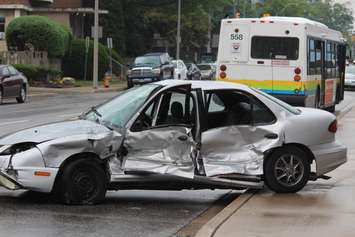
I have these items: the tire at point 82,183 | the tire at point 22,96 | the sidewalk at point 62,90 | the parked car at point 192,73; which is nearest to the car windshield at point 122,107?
the tire at point 82,183

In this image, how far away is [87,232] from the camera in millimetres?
7199

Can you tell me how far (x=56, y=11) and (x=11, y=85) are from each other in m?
27.0

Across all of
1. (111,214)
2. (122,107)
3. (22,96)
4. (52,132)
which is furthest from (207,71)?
(111,214)

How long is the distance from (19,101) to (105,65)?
19.8m

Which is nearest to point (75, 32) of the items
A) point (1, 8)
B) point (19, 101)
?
point (1, 8)

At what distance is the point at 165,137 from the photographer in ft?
28.5

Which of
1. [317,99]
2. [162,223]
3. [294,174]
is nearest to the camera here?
[162,223]

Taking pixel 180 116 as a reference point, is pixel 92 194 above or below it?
below

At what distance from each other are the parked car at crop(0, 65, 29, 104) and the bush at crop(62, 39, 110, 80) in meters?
18.4

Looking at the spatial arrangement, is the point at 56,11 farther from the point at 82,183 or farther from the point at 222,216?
the point at 222,216

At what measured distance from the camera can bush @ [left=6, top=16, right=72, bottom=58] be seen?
137ft

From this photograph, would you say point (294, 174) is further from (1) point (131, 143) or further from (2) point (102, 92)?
(2) point (102, 92)

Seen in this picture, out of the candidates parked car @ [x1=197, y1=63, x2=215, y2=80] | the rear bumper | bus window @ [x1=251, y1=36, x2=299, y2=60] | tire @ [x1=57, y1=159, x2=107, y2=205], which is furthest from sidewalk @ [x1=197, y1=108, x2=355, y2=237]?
parked car @ [x1=197, y1=63, x2=215, y2=80]

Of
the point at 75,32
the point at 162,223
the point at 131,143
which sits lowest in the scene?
the point at 162,223
